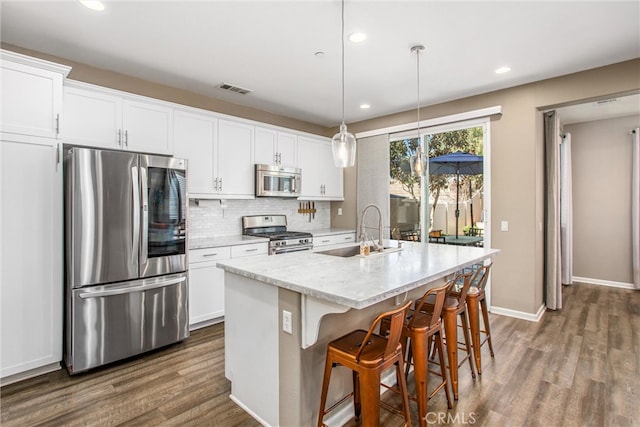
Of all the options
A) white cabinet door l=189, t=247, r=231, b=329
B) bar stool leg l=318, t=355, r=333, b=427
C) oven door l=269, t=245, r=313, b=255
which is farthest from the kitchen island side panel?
oven door l=269, t=245, r=313, b=255

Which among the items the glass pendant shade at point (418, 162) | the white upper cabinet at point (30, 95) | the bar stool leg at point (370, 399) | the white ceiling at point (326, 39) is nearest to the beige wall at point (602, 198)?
the white ceiling at point (326, 39)

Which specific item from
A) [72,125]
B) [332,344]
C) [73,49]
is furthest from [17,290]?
[332,344]

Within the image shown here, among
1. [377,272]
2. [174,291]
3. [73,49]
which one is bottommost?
[174,291]

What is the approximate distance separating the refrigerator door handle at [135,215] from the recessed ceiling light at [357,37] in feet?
7.09

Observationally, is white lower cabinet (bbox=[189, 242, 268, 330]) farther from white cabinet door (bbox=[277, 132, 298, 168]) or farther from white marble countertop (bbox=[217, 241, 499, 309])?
white cabinet door (bbox=[277, 132, 298, 168])

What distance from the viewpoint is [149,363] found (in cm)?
280

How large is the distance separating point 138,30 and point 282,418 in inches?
120

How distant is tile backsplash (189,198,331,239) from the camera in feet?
13.5

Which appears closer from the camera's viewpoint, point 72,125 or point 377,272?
point 377,272

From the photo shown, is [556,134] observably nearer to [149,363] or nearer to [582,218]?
[582,218]

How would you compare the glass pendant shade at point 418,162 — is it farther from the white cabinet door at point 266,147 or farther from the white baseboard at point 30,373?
the white baseboard at point 30,373

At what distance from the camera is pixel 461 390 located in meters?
2.35

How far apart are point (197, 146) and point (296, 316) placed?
2730 mm

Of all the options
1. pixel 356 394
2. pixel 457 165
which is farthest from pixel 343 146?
pixel 457 165
